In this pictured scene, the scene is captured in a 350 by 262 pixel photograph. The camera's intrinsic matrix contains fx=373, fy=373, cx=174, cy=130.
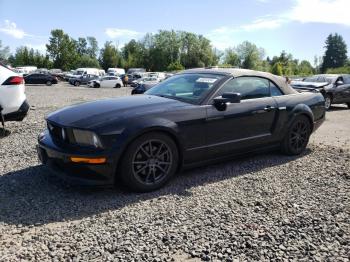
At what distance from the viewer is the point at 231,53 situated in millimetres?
110875

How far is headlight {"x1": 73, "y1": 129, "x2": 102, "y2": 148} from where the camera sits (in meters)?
3.97

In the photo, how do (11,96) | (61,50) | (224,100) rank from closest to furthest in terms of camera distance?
(224,100) → (11,96) → (61,50)

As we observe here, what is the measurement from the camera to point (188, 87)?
5.18 meters

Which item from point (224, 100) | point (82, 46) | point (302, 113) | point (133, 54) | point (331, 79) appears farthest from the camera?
point (82, 46)

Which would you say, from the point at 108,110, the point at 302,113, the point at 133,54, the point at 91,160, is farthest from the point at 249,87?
the point at 133,54

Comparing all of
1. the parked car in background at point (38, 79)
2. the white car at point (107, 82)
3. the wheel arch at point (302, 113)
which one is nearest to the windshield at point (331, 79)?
the wheel arch at point (302, 113)

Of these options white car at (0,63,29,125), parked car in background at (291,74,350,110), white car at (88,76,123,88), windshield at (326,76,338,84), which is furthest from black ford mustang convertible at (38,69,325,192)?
white car at (88,76,123,88)

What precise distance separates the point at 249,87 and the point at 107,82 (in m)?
35.6

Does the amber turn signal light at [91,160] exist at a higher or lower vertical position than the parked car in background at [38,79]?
higher

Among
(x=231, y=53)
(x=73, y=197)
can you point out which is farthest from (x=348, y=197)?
(x=231, y=53)

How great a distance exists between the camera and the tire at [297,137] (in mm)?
5922

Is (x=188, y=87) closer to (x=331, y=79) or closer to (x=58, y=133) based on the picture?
(x=58, y=133)

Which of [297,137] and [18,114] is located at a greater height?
[18,114]

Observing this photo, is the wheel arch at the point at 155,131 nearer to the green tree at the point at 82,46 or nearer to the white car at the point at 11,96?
the white car at the point at 11,96
